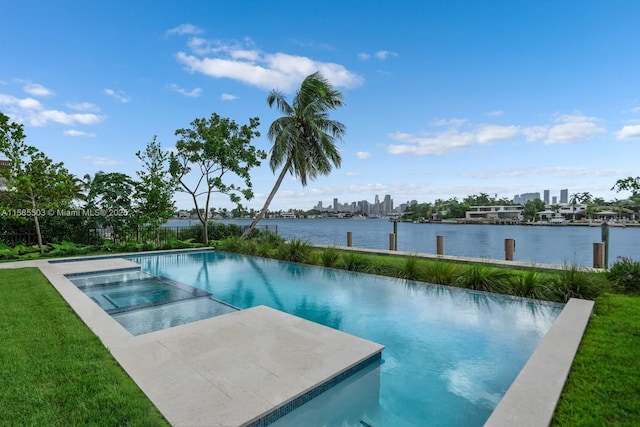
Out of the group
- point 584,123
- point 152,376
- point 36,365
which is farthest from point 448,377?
point 584,123

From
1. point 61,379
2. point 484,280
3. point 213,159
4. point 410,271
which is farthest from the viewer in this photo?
point 213,159

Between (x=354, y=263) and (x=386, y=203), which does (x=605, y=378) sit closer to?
(x=354, y=263)

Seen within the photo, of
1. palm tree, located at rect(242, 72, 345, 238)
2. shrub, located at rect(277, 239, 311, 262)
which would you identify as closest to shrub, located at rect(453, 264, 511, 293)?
shrub, located at rect(277, 239, 311, 262)

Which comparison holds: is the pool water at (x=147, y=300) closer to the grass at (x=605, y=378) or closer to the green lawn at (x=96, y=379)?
the green lawn at (x=96, y=379)

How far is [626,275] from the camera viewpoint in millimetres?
6078

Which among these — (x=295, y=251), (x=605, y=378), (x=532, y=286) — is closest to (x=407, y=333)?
(x=605, y=378)

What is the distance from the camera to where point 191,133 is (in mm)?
13992

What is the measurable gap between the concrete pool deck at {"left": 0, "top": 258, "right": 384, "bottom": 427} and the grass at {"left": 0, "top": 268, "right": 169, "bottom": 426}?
5.0 inches

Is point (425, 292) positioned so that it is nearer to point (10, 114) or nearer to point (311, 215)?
point (10, 114)

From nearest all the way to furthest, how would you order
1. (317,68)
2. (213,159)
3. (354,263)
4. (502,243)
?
(354,263) → (213,159) → (317,68) → (502,243)

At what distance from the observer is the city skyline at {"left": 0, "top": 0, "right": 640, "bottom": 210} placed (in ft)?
30.8

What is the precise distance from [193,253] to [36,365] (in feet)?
34.8

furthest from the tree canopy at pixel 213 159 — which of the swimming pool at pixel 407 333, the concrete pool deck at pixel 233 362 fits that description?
the concrete pool deck at pixel 233 362

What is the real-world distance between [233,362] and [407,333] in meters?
2.48
